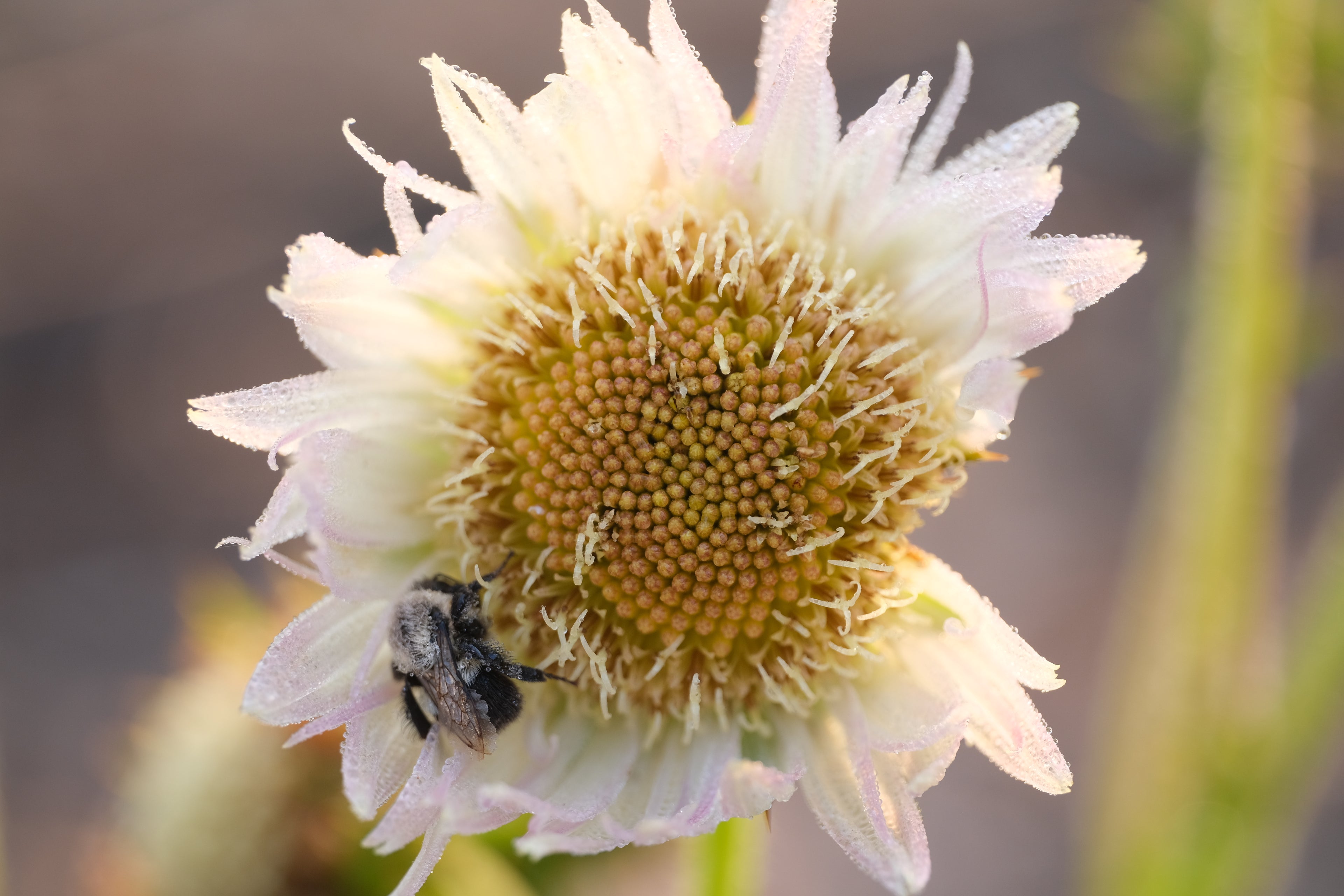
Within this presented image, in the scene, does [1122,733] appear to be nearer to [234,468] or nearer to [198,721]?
[198,721]

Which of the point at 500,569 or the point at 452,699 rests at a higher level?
the point at 500,569

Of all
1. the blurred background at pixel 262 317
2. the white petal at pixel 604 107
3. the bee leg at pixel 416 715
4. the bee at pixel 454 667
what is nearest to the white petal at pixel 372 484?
the bee at pixel 454 667

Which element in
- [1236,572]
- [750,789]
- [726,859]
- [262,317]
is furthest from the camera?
[262,317]

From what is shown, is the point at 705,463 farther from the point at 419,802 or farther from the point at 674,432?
the point at 419,802

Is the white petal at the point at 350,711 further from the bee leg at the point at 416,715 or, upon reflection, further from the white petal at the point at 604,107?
the white petal at the point at 604,107

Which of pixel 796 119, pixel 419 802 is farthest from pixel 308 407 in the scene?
pixel 796 119

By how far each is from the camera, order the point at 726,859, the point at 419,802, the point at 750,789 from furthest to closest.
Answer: the point at 726,859 < the point at 419,802 < the point at 750,789

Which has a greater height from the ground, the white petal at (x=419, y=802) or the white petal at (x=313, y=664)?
the white petal at (x=313, y=664)

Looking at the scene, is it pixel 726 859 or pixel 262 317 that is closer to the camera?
pixel 726 859

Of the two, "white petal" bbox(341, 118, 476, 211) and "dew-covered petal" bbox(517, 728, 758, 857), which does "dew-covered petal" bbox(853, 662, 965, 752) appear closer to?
"dew-covered petal" bbox(517, 728, 758, 857)
